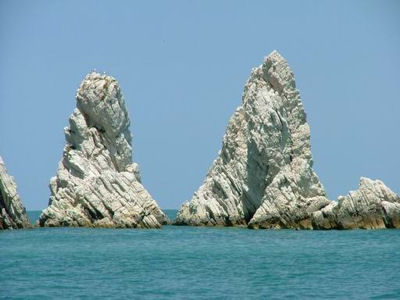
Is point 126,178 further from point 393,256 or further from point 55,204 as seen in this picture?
point 393,256

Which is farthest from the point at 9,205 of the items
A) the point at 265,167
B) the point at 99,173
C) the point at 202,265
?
the point at 202,265

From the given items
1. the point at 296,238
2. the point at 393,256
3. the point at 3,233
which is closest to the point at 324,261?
the point at 393,256

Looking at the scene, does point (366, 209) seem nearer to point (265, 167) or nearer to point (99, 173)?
point (265, 167)

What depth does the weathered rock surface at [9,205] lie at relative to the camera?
7900cm

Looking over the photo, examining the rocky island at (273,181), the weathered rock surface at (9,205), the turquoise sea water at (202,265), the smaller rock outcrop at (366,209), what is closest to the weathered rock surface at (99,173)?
the weathered rock surface at (9,205)

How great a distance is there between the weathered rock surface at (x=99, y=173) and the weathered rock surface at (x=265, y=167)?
628cm

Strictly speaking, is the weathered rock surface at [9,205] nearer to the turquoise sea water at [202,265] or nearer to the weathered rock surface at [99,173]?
the turquoise sea water at [202,265]

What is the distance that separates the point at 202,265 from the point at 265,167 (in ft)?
121

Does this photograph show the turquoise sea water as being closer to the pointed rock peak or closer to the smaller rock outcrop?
the smaller rock outcrop

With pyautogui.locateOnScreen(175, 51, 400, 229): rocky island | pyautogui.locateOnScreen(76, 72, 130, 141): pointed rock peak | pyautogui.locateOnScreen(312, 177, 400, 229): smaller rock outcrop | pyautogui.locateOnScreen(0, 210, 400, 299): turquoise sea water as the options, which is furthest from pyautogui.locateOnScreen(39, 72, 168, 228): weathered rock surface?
pyautogui.locateOnScreen(312, 177, 400, 229): smaller rock outcrop

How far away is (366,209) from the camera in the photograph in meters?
76.9

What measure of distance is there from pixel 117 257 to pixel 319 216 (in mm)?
26377

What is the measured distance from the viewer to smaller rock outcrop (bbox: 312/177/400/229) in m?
75.9

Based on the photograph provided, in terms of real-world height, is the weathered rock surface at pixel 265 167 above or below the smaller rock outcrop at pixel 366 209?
above
